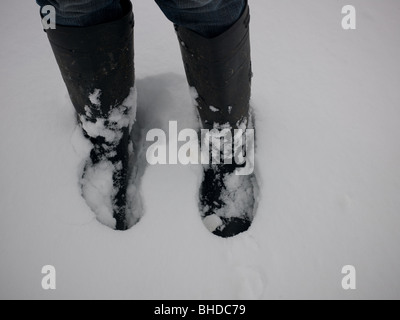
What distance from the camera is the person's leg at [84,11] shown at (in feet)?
1.86

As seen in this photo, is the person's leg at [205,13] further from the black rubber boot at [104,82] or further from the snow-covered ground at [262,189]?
the snow-covered ground at [262,189]

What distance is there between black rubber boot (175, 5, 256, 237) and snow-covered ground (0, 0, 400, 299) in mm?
46

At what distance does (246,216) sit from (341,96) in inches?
17.9

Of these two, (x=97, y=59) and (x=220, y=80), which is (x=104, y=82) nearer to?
(x=97, y=59)

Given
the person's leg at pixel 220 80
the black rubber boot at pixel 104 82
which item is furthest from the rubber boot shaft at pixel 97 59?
the person's leg at pixel 220 80

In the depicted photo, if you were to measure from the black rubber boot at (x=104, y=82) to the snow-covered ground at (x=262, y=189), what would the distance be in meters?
0.07

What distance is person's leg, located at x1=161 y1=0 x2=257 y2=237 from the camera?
570 mm

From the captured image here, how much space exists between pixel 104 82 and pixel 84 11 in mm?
157

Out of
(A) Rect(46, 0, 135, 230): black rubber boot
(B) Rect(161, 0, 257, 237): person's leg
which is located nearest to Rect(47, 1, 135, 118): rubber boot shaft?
(A) Rect(46, 0, 135, 230): black rubber boot

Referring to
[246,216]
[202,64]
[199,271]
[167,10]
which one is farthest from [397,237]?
[167,10]

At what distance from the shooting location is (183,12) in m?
0.56

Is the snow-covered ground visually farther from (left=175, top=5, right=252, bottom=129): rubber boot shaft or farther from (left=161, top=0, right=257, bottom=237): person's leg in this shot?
(left=175, top=5, right=252, bottom=129): rubber boot shaft

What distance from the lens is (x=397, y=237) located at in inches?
28.8
